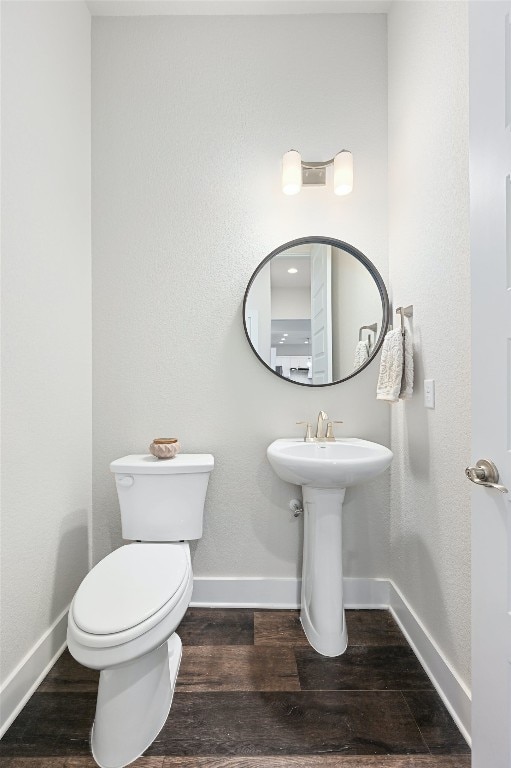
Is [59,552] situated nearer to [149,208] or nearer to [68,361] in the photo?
[68,361]

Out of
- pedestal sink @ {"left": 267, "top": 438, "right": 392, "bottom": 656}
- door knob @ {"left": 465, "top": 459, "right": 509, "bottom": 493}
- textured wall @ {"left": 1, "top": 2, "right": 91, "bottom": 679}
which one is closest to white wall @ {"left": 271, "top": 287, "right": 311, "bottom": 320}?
pedestal sink @ {"left": 267, "top": 438, "right": 392, "bottom": 656}

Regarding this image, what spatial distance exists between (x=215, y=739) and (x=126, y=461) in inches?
38.7

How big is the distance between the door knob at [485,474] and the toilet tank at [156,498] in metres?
1.08

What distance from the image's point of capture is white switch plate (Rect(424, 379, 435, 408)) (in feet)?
4.88

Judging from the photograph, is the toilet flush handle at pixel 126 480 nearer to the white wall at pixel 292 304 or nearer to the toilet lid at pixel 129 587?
the toilet lid at pixel 129 587

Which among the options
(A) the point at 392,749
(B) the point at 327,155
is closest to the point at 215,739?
(A) the point at 392,749

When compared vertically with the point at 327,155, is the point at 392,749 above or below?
below

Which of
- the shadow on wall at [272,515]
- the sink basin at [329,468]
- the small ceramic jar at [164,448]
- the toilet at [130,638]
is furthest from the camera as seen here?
the shadow on wall at [272,515]

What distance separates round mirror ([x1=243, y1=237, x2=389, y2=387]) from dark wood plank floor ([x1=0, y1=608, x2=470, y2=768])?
1.13 meters

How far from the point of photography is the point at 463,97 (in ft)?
4.10

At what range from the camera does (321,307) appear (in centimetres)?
194

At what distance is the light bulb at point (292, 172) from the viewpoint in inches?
73.3

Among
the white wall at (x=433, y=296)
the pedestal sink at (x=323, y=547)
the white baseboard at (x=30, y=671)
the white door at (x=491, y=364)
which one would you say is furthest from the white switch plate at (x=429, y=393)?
the white baseboard at (x=30, y=671)

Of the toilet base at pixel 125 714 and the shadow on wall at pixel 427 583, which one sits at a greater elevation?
the shadow on wall at pixel 427 583
